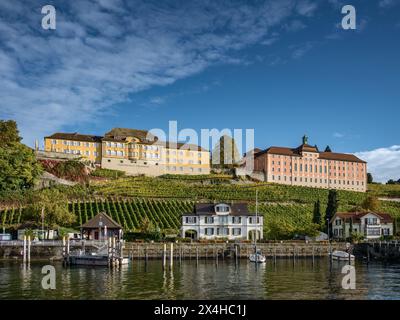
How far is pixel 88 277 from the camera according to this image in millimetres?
A: 43219

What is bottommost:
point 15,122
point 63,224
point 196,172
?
point 63,224

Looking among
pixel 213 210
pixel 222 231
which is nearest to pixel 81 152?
pixel 213 210

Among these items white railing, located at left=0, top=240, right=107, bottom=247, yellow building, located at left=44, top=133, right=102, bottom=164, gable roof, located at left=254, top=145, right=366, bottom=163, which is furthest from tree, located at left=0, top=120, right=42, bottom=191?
gable roof, located at left=254, top=145, right=366, bottom=163

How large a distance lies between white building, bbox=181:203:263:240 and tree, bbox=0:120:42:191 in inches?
1373

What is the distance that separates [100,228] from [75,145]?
6164cm

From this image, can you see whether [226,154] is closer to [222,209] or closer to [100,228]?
[222,209]

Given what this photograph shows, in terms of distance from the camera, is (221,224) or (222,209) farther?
(222,209)

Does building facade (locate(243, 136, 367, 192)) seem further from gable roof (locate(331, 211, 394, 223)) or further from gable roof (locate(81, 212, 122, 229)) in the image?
gable roof (locate(81, 212, 122, 229))

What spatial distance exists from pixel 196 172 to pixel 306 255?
63.2 meters

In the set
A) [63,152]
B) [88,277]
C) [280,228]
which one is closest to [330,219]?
[280,228]

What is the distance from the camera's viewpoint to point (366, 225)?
274 feet

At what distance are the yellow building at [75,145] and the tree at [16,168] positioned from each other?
23.4 m

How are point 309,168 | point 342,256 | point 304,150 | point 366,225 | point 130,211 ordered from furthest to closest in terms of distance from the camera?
point 304,150 < point 309,168 < point 130,211 < point 366,225 < point 342,256
